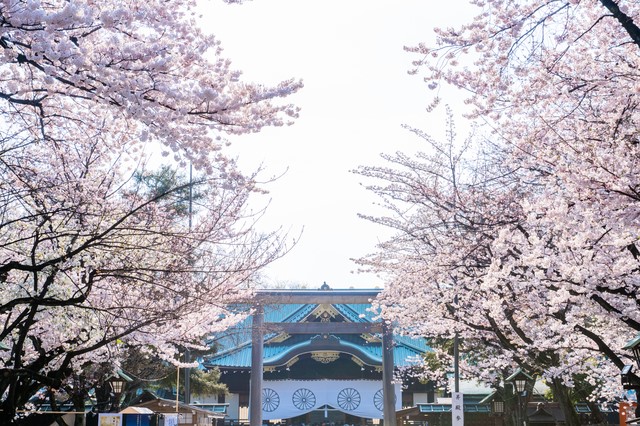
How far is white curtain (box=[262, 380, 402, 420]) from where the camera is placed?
33000mm

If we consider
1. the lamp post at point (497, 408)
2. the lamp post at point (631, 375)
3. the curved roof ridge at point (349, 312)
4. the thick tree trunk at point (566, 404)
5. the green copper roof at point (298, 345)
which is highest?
the curved roof ridge at point (349, 312)

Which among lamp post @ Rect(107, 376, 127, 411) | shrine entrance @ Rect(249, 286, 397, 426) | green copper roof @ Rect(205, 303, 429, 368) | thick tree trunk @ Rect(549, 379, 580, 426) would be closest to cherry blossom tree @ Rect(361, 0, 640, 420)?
thick tree trunk @ Rect(549, 379, 580, 426)

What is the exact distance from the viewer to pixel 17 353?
28.0 feet

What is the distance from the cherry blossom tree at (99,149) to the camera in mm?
5586

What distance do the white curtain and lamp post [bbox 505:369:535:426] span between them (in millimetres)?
14940

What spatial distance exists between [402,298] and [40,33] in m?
13.5

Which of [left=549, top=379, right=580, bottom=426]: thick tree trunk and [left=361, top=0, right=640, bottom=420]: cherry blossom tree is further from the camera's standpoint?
[left=549, top=379, right=580, bottom=426]: thick tree trunk

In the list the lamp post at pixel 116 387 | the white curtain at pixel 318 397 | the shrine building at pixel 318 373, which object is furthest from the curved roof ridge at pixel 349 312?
the lamp post at pixel 116 387

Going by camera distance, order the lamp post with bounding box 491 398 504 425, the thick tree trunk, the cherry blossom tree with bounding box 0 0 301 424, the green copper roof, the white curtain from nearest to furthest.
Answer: the cherry blossom tree with bounding box 0 0 301 424
the thick tree trunk
the lamp post with bounding box 491 398 504 425
the green copper roof
the white curtain

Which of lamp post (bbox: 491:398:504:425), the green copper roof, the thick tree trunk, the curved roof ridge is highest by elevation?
the curved roof ridge

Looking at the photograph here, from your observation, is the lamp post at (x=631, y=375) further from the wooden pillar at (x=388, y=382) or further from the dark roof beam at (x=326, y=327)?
the dark roof beam at (x=326, y=327)

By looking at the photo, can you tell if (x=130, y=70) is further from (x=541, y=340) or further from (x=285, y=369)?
(x=285, y=369)

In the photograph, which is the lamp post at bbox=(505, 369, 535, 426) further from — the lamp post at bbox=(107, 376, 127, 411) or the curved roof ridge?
the curved roof ridge

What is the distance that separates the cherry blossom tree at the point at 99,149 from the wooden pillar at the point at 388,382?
1441 centimetres
